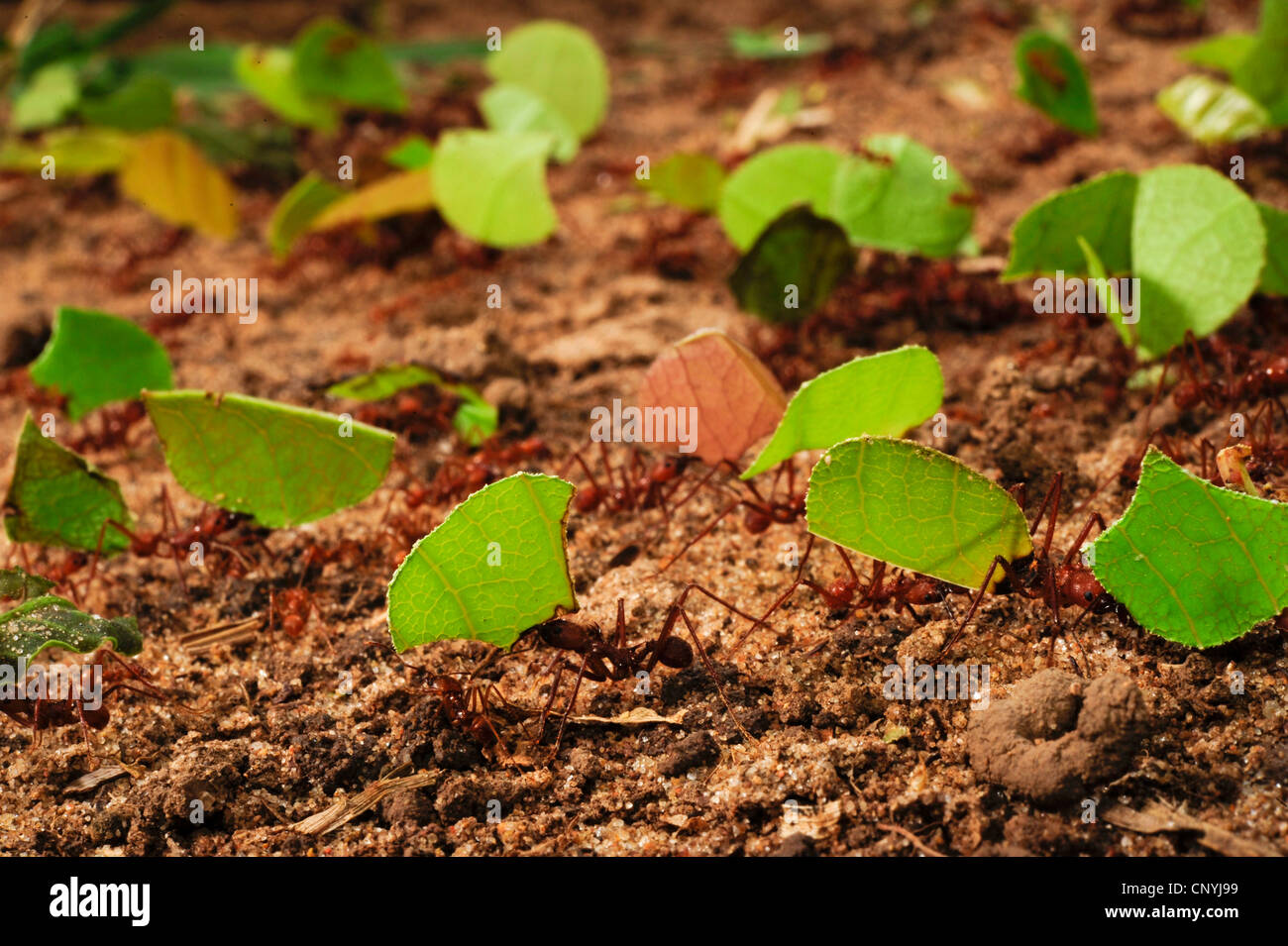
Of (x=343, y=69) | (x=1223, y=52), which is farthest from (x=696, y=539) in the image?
(x=343, y=69)

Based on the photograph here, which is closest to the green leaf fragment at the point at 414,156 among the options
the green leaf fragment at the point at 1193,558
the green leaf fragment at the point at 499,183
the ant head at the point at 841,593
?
the green leaf fragment at the point at 499,183

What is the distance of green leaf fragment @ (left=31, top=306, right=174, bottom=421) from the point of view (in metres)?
2.08

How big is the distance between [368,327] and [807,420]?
1.37 metres

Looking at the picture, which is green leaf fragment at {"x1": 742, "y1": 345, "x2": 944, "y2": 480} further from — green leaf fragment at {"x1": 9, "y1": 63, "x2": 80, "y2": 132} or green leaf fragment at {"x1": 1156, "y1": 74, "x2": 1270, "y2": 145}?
green leaf fragment at {"x1": 9, "y1": 63, "x2": 80, "y2": 132}

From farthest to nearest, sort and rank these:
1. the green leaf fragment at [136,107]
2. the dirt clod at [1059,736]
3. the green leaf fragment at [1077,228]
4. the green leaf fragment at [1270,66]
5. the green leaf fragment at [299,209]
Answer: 1. the green leaf fragment at [136,107]
2. the green leaf fragment at [299,209]
3. the green leaf fragment at [1270,66]
4. the green leaf fragment at [1077,228]
5. the dirt clod at [1059,736]

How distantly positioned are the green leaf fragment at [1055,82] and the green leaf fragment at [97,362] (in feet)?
6.54

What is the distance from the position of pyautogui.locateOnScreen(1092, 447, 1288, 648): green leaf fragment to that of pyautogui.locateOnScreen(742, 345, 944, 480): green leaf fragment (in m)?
0.33

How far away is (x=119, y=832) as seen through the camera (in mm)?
1394

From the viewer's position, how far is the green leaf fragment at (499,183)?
2469 mm

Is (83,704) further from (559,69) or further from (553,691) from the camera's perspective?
(559,69)

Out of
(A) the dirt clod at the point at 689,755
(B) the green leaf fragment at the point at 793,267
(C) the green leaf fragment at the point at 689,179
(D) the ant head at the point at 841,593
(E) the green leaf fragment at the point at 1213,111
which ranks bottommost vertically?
(A) the dirt clod at the point at 689,755

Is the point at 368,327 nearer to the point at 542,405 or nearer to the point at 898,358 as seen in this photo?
the point at 542,405

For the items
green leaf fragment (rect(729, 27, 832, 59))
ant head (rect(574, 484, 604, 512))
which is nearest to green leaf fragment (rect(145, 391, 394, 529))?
ant head (rect(574, 484, 604, 512))

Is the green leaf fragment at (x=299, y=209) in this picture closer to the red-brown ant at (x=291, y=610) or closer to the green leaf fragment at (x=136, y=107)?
the green leaf fragment at (x=136, y=107)
